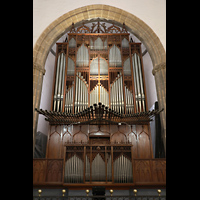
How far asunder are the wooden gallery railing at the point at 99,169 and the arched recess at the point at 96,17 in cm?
196

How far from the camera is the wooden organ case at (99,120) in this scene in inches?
275

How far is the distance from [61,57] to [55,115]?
3.44m

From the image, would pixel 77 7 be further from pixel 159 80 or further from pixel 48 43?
pixel 159 80

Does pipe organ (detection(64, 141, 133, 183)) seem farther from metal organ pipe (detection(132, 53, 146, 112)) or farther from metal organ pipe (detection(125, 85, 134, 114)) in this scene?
metal organ pipe (detection(132, 53, 146, 112))

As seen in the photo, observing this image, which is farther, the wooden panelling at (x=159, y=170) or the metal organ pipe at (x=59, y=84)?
the metal organ pipe at (x=59, y=84)

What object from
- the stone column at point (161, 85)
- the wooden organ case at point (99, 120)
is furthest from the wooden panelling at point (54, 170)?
the stone column at point (161, 85)

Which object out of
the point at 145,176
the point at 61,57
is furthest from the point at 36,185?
the point at 61,57

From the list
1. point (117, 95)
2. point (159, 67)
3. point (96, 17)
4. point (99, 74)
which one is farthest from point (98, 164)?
point (96, 17)

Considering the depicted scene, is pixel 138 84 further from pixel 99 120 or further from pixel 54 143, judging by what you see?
pixel 54 143

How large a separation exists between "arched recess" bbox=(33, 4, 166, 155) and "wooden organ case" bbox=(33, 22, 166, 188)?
0.60 metres

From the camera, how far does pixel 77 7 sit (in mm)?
10984

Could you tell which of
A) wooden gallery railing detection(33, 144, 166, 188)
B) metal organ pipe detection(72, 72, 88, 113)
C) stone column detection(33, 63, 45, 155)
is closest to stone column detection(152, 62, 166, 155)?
wooden gallery railing detection(33, 144, 166, 188)

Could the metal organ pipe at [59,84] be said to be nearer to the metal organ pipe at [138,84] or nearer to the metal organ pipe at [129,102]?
the metal organ pipe at [129,102]

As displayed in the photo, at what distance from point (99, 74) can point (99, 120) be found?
2.40 metres
